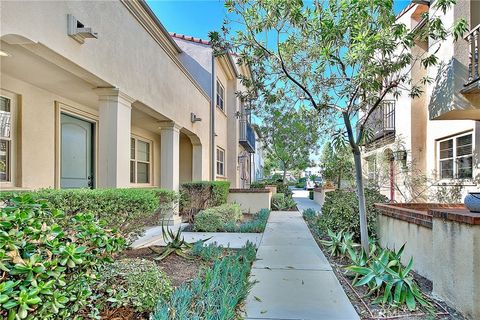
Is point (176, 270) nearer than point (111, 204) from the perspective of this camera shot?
No

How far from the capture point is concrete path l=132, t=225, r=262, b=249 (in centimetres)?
745

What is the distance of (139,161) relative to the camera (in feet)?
39.4

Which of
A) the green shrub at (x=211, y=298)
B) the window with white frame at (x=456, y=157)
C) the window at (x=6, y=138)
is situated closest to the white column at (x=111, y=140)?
the window at (x=6, y=138)

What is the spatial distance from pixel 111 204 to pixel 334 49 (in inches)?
180

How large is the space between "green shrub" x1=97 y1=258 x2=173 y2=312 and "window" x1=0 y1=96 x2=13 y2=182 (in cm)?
356

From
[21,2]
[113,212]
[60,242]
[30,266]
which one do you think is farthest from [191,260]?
[21,2]

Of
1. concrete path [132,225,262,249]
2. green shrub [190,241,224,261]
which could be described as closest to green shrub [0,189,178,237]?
green shrub [190,241,224,261]

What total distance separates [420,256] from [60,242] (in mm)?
5148

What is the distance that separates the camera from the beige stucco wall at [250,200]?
1399cm

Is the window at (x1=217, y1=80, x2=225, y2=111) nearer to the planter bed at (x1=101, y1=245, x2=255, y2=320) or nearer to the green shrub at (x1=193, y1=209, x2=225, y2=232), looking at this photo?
the green shrub at (x1=193, y1=209, x2=225, y2=232)

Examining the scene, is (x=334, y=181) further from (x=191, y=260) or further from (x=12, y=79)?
(x=12, y=79)

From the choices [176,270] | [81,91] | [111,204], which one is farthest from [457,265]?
[81,91]

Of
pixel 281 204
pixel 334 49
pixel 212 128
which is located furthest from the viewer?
pixel 281 204

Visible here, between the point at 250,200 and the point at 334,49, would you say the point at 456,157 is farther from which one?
the point at 250,200
